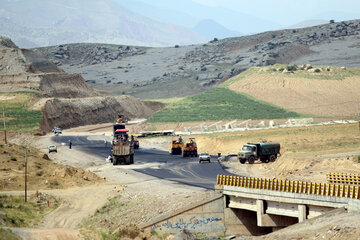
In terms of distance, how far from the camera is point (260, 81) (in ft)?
481

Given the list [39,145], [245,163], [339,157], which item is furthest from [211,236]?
[39,145]

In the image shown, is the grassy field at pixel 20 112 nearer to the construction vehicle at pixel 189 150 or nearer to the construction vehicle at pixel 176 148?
the construction vehicle at pixel 176 148

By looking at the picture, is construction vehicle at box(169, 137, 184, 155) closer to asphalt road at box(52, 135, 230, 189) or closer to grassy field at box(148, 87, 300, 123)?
asphalt road at box(52, 135, 230, 189)

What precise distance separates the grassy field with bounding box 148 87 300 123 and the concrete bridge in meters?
76.2

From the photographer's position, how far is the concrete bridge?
127 feet

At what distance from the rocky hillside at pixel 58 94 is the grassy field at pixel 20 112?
2.10 meters

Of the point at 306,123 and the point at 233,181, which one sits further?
the point at 306,123

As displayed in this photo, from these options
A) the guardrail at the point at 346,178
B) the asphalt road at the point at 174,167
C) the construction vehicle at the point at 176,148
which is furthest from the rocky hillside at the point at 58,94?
the guardrail at the point at 346,178

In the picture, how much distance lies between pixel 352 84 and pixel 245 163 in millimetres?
69961

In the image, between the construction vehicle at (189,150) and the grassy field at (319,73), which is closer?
the construction vehicle at (189,150)

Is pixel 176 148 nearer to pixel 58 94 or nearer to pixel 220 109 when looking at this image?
pixel 220 109

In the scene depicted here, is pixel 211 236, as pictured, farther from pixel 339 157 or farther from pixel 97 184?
pixel 339 157

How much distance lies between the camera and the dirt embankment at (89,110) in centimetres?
13462

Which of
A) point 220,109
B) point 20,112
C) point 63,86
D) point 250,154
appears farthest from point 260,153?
point 63,86
